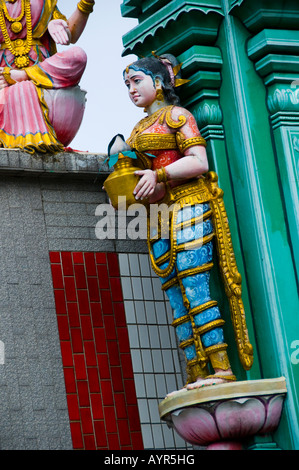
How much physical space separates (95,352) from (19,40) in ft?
6.33

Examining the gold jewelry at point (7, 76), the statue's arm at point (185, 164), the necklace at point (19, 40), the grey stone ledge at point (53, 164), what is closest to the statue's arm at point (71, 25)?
the necklace at point (19, 40)

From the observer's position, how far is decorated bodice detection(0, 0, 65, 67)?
7055 millimetres

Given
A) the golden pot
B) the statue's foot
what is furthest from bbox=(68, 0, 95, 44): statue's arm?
the statue's foot

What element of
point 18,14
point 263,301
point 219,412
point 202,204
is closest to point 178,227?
point 202,204

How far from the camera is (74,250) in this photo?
666cm

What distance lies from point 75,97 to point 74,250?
0.94 m

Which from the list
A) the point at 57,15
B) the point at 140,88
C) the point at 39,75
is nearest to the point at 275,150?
the point at 140,88

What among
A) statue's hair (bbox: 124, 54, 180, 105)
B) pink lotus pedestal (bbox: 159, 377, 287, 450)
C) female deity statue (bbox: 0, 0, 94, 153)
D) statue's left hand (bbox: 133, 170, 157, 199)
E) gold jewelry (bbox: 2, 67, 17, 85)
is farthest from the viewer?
gold jewelry (bbox: 2, 67, 17, 85)

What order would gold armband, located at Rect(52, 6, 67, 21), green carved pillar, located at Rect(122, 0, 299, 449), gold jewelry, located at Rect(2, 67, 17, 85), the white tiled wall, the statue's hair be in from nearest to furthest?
green carved pillar, located at Rect(122, 0, 299, 449)
the statue's hair
the white tiled wall
gold jewelry, located at Rect(2, 67, 17, 85)
gold armband, located at Rect(52, 6, 67, 21)

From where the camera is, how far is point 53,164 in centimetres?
666

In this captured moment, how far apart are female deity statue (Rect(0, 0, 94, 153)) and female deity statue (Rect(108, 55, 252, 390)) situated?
0.76 m

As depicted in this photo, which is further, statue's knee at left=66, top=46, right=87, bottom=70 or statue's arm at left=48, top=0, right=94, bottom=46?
statue's arm at left=48, top=0, right=94, bottom=46

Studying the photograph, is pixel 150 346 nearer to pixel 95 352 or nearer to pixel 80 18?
pixel 95 352

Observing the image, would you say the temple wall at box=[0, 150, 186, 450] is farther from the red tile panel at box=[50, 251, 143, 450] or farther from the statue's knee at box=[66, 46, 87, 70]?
the statue's knee at box=[66, 46, 87, 70]
